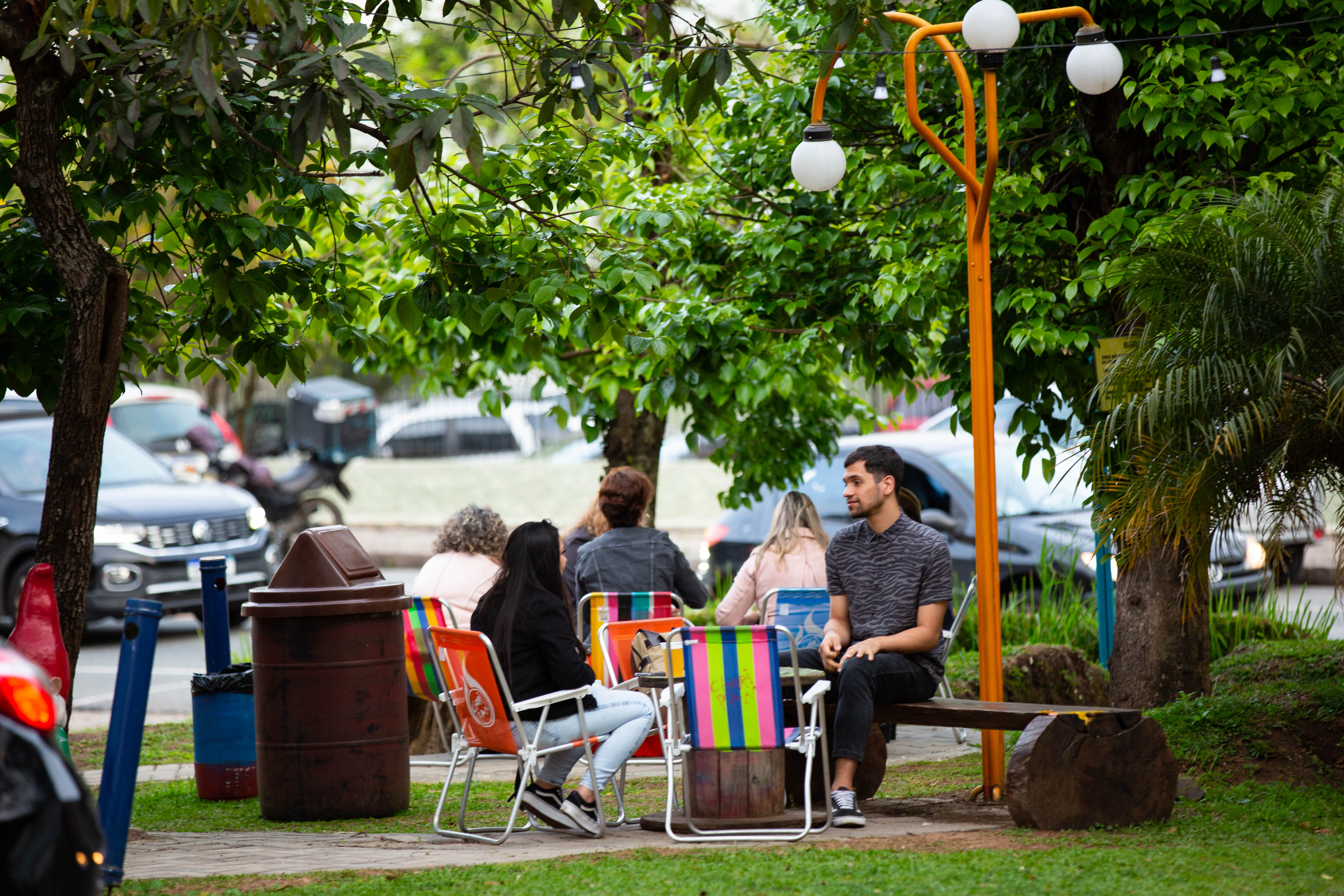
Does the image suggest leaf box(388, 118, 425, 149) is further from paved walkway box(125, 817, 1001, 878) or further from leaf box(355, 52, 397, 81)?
paved walkway box(125, 817, 1001, 878)

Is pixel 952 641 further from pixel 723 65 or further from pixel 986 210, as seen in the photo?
pixel 723 65

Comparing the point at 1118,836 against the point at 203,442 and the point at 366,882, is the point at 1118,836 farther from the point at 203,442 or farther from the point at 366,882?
the point at 203,442

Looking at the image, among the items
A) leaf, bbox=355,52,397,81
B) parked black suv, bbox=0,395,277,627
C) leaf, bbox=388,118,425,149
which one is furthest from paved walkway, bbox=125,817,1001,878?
parked black suv, bbox=0,395,277,627

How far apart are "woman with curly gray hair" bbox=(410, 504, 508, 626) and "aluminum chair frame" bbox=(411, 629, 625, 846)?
1.91m

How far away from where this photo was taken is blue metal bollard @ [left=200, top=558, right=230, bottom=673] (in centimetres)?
774

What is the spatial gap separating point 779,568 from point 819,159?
256cm

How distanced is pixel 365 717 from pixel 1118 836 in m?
3.33

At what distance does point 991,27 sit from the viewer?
260 inches

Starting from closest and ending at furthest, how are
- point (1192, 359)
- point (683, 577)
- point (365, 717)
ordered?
point (1192, 359), point (365, 717), point (683, 577)

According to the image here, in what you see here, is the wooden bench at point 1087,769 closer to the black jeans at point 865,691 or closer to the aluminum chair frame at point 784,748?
the black jeans at point 865,691

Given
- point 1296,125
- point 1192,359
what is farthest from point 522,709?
point 1296,125

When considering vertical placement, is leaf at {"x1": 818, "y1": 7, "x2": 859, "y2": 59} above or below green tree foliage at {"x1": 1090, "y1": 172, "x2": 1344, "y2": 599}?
above

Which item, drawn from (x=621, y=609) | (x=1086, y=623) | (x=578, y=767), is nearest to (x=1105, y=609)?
(x=1086, y=623)

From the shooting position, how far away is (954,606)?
11750 mm
